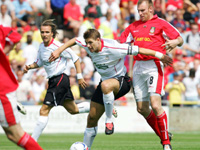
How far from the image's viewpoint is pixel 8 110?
6.17m

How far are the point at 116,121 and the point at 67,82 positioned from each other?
6814 mm

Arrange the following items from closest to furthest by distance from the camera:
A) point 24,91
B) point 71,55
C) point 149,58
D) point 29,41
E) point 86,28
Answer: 1. point 149,58
2. point 71,55
3. point 24,91
4. point 29,41
5. point 86,28

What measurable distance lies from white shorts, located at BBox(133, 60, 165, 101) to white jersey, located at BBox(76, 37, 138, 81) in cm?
64

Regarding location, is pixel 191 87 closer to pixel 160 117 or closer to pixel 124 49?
pixel 160 117

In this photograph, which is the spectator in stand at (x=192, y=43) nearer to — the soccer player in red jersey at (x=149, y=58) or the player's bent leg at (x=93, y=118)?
the soccer player in red jersey at (x=149, y=58)

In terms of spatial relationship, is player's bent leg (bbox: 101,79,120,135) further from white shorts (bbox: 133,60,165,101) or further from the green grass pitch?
the green grass pitch

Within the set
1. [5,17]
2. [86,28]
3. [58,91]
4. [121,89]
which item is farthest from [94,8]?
[121,89]

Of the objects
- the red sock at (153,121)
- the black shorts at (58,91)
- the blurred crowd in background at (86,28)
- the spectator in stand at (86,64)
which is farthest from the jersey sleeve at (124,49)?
the spectator in stand at (86,64)

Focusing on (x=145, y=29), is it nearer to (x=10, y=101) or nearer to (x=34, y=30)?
(x=10, y=101)

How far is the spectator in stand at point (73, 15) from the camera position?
19969mm

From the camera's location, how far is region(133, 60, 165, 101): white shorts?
9211 mm

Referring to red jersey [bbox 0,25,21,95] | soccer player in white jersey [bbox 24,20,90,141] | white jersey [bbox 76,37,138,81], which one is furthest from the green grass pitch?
red jersey [bbox 0,25,21,95]

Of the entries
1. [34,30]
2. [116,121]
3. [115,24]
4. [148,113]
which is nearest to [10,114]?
[148,113]

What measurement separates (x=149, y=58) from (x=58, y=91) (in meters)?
2.24
